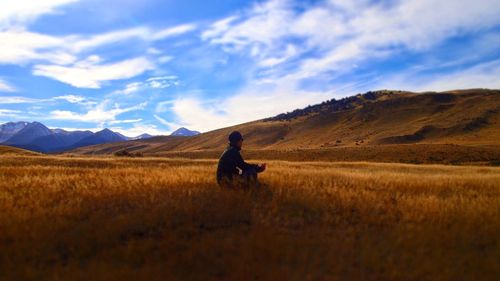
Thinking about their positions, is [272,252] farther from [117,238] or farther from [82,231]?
[82,231]

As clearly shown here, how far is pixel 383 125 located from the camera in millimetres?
92812

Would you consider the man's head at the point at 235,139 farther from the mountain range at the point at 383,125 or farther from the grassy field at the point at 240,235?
the mountain range at the point at 383,125

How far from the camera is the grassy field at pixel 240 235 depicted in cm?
555

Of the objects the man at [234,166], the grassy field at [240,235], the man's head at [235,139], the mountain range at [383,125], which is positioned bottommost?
the grassy field at [240,235]

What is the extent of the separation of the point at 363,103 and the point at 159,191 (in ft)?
375

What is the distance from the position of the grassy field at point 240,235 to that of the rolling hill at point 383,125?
142ft

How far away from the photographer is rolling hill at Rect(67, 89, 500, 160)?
71.4m

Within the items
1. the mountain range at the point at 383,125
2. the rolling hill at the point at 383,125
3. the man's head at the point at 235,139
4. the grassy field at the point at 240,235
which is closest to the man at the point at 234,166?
the man's head at the point at 235,139

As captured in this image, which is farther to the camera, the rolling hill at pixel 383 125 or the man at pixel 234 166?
the rolling hill at pixel 383 125

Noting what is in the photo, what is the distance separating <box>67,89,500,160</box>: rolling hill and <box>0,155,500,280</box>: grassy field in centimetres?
4324

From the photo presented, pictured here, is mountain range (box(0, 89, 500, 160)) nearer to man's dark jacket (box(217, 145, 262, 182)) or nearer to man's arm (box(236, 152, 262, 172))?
man's arm (box(236, 152, 262, 172))

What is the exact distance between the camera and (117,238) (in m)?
6.53

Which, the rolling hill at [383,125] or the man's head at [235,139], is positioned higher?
the rolling hill at [383,125]

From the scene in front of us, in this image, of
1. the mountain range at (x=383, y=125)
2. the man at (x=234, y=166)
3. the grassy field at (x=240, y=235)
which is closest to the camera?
the grassy field at (x=240, y=235)
